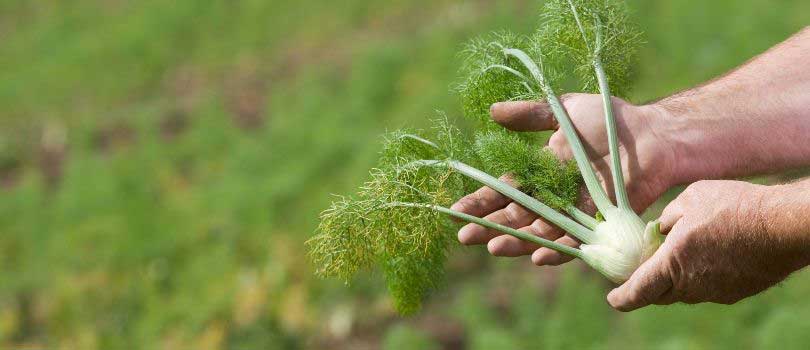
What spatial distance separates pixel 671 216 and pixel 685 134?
0.46m

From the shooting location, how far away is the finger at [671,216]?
252 centimetres

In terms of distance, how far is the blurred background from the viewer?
20.4ft

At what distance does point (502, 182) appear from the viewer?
2.71 metres

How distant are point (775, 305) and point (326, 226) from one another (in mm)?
3673

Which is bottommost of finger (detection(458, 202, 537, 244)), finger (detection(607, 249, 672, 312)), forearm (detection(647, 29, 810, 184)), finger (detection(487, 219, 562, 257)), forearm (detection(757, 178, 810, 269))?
forearm (detection(757, 178, 810, 269))

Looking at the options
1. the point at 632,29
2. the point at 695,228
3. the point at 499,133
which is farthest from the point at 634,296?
the point at 632,29

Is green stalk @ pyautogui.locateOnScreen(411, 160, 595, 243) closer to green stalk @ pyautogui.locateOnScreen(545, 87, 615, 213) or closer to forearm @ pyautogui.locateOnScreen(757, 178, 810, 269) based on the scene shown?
green stalk @ pyautogui.locateOnScreen(545, 87, 615, 213)

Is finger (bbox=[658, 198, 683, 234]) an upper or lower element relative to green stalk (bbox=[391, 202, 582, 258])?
lower

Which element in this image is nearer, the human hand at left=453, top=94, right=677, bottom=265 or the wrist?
the human hand at left=453, top=94, right=677, bottom=265

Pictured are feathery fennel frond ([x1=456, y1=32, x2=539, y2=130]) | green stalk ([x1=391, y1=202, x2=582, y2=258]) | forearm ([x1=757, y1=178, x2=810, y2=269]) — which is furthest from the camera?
feathery fennel frond ([x1=456, y1=32, x2=539, y2=130])

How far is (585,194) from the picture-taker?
2.85 metres

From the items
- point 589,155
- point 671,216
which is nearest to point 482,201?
point 589,155

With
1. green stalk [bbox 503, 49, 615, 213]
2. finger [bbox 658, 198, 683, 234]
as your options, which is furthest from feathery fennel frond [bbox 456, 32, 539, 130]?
finger [bbox 658, 198, 683, 234]

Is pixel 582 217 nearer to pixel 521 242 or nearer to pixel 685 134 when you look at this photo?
pixel 521 242
